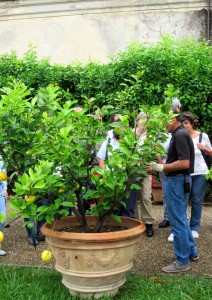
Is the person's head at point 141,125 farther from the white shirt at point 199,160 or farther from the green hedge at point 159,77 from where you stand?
the green hedge at point 159,77

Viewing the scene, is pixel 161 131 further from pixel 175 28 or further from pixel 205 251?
pixel 175 28

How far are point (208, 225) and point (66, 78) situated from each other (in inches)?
187

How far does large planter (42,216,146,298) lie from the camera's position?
3.88 m

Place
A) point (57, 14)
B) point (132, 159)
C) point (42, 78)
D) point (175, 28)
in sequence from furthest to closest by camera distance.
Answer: point (57, 14) → point (175, 28) → point (42, 78) → point (132, 159)

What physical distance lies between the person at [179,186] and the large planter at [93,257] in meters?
0.95

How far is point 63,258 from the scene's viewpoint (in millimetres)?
3998

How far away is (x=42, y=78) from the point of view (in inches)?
408

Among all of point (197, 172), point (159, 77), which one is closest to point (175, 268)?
point (197, 172)

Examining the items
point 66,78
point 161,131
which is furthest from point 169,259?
point 66,78

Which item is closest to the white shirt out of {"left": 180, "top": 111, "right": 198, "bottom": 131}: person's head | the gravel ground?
{"left": 180, "top": 111, "right": 198, "bottom": 131}: person's head

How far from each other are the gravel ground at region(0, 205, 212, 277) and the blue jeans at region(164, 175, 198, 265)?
0.25 meters

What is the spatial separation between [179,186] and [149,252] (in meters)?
1.27

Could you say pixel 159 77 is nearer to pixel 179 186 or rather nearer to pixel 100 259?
pixel 179 186

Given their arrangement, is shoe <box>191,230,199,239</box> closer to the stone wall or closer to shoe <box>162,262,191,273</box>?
shoe <box>162,262,191,273</box>
